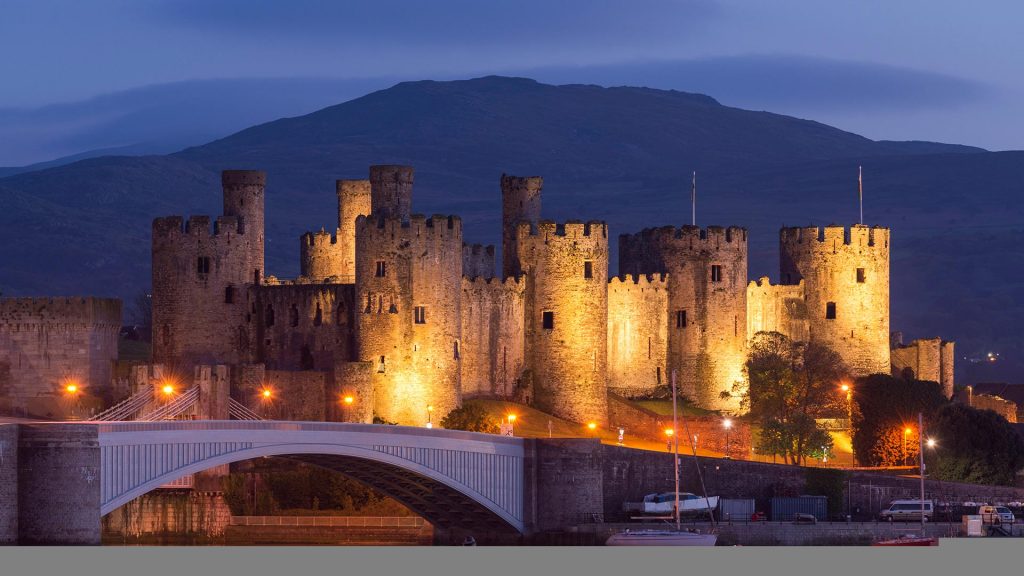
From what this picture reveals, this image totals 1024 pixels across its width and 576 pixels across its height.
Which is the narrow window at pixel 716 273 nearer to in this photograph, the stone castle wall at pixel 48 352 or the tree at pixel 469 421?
the tree at pixel 469 421

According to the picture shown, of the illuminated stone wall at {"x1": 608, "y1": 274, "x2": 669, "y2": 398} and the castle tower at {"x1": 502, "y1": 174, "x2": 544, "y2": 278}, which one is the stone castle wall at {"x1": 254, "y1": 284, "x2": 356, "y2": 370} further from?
the illuminated stone wall at {"x1": 608, "y1": 274, "x2": 669, "y2": 398}

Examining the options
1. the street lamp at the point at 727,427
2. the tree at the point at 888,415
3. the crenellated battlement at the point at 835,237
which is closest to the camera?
the street lamp at the point at 727,427

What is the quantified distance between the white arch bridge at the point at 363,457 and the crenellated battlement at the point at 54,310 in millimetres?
19344

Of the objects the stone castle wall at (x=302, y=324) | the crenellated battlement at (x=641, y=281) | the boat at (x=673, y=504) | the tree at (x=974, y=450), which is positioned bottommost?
the boat at (x=673, y=504)

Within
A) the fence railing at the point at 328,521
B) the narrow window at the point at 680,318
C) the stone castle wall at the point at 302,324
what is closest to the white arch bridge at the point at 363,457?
the fence railing at the point at 328,521

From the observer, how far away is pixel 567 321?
108062 mm

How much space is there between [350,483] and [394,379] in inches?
227

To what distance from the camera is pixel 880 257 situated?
392ft

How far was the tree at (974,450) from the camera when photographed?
10569 centimetres

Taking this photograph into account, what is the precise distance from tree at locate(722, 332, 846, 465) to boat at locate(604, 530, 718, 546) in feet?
72.7

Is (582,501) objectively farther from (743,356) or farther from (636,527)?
(743,356)

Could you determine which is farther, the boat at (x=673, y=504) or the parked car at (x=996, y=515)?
the parked car at (x=996, y=515)

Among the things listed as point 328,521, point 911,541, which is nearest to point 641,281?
point 328,521

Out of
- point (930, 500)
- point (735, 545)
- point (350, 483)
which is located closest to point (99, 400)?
point (350, 483)
